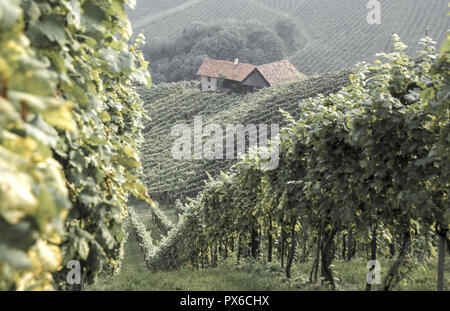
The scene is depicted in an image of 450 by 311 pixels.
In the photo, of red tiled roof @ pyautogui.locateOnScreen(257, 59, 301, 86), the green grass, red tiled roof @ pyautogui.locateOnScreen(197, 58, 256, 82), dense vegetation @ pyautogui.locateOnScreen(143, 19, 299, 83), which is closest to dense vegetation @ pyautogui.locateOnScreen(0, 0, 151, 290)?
the green grass

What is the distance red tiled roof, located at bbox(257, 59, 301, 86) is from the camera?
57719 millimetres

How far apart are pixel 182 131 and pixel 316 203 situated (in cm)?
4192

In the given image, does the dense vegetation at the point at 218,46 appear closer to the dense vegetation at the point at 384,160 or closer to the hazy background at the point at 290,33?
the hazy background at the point at 290,33

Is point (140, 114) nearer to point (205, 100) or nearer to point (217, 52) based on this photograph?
point (205, 100)

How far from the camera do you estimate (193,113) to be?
5272 centimetres

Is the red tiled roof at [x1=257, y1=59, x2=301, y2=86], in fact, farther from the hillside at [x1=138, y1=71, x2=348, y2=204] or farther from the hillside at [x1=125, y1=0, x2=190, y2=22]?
the hillside at [x1=125, y1=0, x2=190, y2=22]

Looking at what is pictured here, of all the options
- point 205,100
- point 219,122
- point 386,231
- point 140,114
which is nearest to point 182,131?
point 219,122

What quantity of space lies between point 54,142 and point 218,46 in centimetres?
8593

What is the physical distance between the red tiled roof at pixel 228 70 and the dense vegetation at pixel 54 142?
55851 mm

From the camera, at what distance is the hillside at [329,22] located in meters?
70.4

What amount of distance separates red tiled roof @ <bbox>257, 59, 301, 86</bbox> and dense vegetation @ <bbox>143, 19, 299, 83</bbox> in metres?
21.2

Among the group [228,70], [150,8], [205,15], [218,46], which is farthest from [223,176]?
[150,8]

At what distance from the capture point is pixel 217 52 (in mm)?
84000

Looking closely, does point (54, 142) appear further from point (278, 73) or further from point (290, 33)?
point (290, 33)
